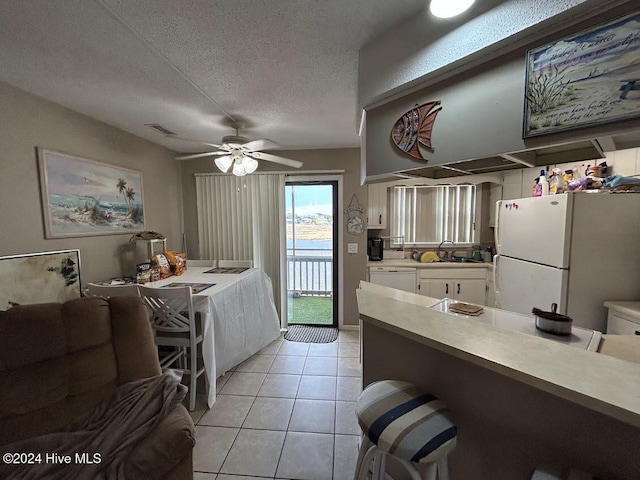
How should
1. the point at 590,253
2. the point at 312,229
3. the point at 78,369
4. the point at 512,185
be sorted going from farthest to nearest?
the point at 312,229, the point at 512,185, the point at 590,253, the point at 78,369

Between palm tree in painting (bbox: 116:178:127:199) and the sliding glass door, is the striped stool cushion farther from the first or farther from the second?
palm tree in painting (bbox: 116:178:127:199)

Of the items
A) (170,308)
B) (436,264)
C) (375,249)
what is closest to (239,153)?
(170,308)

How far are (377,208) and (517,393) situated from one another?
2860 mm

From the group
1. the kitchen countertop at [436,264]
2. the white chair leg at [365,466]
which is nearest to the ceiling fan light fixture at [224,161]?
the kitchen countertop at [436,264]

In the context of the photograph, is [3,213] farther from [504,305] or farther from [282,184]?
[504,305]

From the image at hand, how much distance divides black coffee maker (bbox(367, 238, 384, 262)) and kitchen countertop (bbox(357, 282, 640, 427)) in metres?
2.46

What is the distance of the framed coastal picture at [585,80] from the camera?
77 cm

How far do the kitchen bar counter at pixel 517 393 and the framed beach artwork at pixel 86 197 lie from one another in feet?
8.14

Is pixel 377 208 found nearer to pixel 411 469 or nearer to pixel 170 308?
pixel 170 308

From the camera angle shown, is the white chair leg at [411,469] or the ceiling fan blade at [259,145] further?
the ceiling fan blade at [259,145]

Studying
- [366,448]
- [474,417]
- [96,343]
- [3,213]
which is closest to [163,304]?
[96,343]

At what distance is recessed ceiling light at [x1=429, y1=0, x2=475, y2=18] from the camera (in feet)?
3.28

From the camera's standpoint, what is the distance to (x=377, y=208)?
369cm

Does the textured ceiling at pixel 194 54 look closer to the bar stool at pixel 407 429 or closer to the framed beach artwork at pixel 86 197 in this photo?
the framed beach artwork at pixel 86 197
